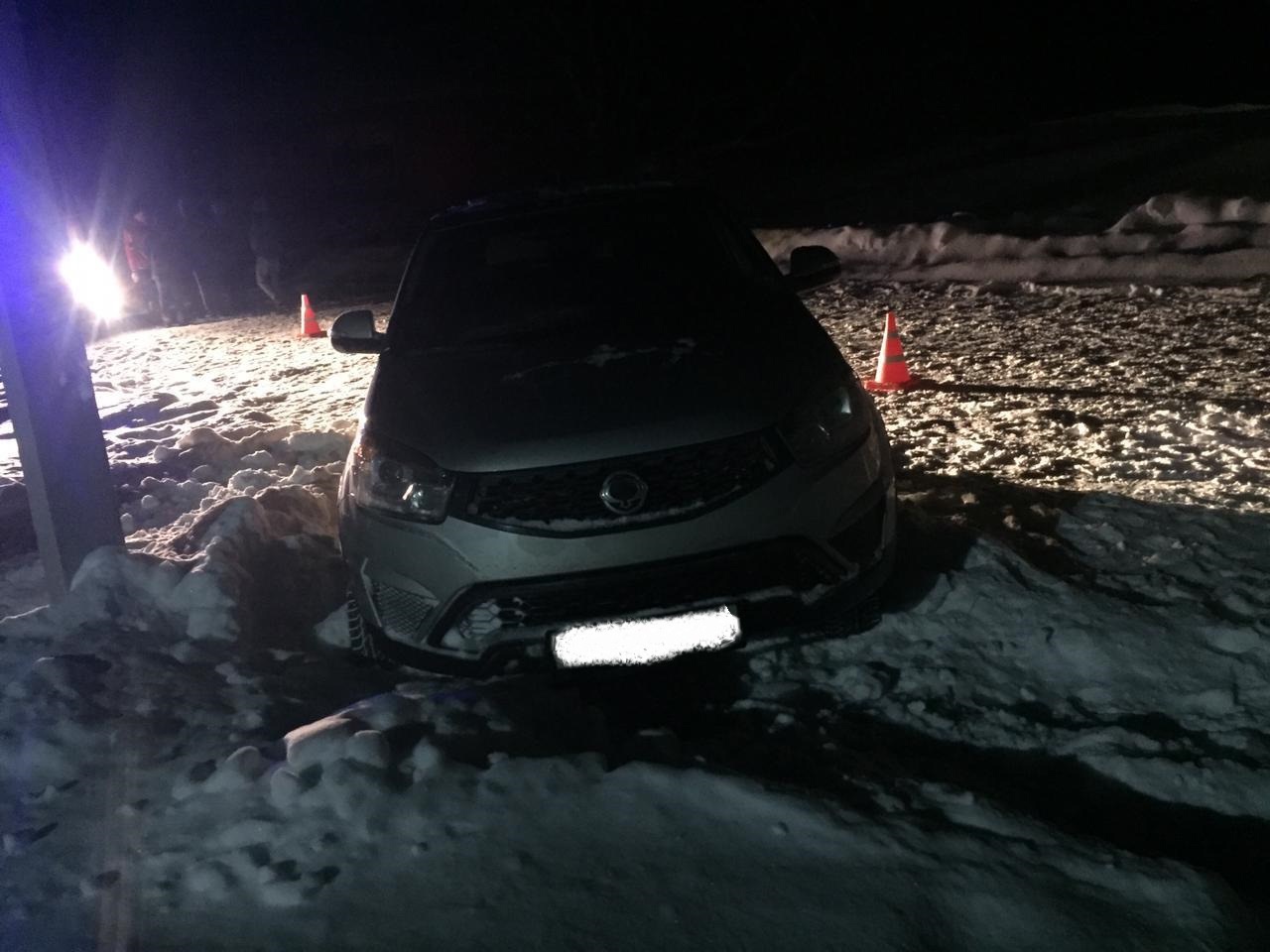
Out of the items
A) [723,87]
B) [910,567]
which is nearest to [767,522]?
[910,567]

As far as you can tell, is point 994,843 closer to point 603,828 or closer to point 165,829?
point 603,828

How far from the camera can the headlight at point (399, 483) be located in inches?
135

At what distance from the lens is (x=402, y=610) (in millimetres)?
3520

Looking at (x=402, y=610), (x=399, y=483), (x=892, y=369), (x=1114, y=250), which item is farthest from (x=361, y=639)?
(x=1114, y=250)

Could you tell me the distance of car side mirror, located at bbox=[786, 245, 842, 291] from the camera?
4898 mm

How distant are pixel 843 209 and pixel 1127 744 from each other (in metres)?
17.2

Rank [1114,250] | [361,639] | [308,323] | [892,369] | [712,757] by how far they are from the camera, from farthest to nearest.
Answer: [308,323] < [1114,250] < [892,369] < [361,639] < [712,757]

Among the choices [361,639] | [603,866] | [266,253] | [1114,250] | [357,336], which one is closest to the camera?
[603,866]

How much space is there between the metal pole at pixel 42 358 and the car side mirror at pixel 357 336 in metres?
1.01

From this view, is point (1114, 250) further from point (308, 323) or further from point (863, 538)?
point (863, 538)

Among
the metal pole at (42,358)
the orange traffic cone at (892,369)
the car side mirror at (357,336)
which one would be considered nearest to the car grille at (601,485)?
the car side mirror at (357,336)

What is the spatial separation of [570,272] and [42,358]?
7.03ft

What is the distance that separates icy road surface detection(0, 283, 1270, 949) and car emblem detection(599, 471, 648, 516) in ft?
2.19

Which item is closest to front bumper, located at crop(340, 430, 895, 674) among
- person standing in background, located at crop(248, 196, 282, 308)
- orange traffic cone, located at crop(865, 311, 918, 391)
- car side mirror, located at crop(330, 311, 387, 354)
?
car side mirror, located at crop(330, 311, 387, 354)
